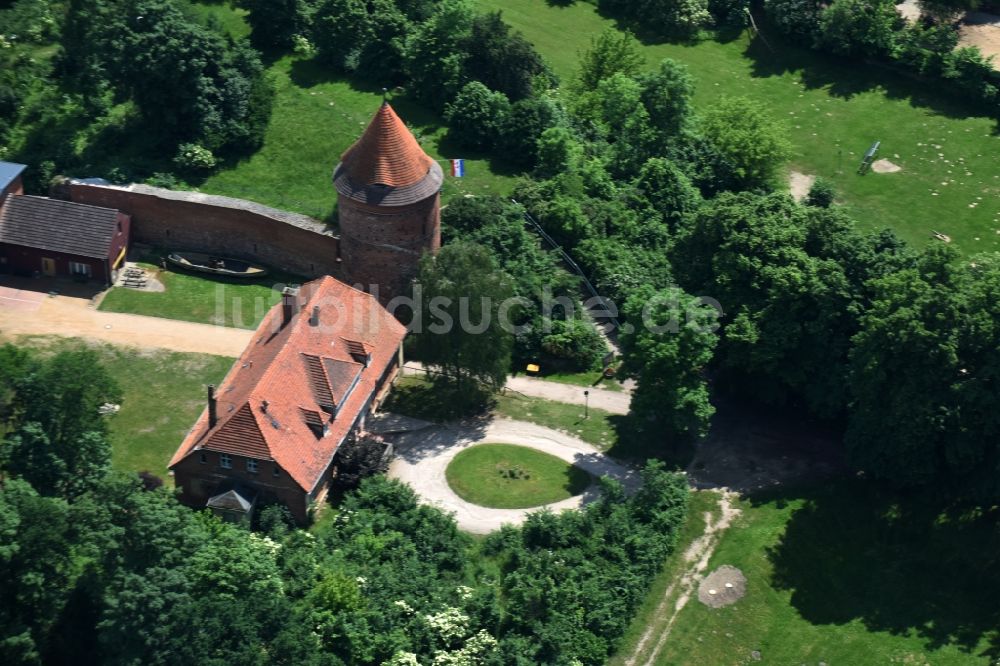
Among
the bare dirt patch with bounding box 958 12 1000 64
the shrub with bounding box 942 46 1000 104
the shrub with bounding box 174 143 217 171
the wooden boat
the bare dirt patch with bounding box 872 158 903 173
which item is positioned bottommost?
the wooden boat

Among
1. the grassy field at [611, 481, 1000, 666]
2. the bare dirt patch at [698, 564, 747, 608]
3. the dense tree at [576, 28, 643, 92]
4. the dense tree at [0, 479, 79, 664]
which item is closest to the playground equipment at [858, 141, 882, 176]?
the dense tree at [576, 28, 643, 92]

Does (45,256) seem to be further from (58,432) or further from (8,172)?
(58,432)

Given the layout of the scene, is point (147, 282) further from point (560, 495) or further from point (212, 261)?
point (560, 495)

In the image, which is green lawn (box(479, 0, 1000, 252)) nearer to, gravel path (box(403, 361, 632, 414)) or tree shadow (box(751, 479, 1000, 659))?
gravel path (box(403, 361, 632, 414))

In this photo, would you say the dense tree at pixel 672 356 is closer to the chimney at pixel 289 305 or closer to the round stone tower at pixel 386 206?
the round stone tower at pixel 386 206

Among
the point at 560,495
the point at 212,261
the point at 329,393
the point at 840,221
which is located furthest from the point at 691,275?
the point at 212,261

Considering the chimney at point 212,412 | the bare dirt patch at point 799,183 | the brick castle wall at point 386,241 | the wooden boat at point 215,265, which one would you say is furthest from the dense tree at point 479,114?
the chimney at point 212,412
